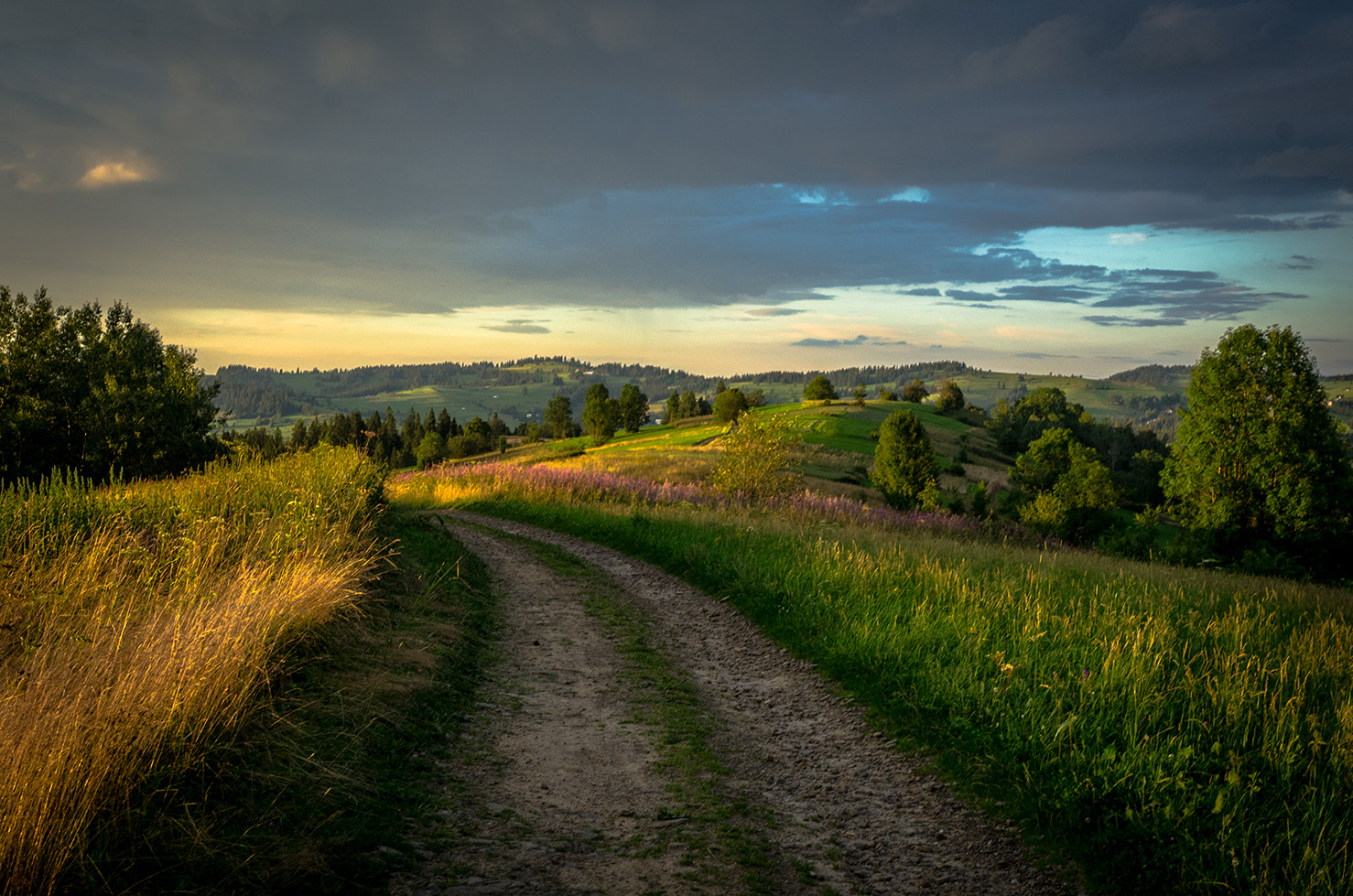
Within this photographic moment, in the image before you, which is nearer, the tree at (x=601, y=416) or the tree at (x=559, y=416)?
the tree at (x=601, y=416)

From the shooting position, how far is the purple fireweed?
2391cm

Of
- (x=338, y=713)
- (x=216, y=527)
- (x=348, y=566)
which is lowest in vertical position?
(x=338, y=713)

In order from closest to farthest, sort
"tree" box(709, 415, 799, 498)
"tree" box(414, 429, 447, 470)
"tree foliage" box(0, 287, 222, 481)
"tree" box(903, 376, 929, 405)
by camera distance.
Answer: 1. "tree" box(709, 415, 799, 498)
2. "tree foliage" box(0, 287, 222, 481)
3. "tree" box(414, 429, 447, 470)
4. "tree" box(903, 376, 929, 405)

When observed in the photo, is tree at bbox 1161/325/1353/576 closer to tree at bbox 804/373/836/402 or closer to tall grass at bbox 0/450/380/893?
tall grass at bbox 0/450/380/893

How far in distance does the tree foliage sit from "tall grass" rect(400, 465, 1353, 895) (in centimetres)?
3743

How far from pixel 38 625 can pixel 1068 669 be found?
364 inches

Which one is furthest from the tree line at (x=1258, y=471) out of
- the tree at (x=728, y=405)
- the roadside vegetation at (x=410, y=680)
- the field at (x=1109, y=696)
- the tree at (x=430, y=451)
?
the tree at (x=430, y=451)

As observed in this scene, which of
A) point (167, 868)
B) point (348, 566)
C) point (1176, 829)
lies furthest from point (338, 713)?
point (1176, 829)

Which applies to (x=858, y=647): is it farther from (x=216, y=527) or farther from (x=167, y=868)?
(x=216, y=527)

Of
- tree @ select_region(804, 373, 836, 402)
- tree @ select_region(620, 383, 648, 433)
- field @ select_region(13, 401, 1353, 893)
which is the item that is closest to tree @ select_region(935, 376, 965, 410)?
tree @ select_region(804, 373, 836, 402)

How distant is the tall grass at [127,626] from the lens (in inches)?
145

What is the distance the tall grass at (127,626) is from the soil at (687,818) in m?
1.78

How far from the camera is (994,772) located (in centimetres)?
556

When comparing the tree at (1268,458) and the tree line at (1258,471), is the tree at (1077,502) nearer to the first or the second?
the tree line at (1258,471)
